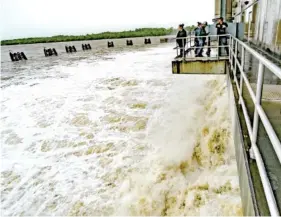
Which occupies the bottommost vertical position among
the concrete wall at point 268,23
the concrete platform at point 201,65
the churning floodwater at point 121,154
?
the churning floodwater at point 121,154

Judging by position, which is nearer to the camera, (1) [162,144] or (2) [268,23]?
(1) [162,144]

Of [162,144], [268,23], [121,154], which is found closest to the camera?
[121,154]

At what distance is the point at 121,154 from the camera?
634 centimetres

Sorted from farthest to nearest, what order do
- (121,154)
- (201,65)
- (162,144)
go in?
(201,65) → (162,144) → (121,154)

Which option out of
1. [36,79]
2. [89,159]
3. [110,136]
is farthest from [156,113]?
[36,79]

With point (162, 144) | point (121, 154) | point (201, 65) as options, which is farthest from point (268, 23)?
point (121, 154)

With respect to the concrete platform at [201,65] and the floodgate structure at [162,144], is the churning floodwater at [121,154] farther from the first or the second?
the concrete platform at [201,65]

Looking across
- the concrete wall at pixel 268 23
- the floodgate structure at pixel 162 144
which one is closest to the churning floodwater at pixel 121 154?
the floodgate structure at pixel 162 144

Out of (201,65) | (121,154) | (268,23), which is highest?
(268,23)

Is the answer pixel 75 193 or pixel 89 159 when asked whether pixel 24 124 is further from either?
pixel 75 193

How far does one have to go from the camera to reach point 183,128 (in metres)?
7.42

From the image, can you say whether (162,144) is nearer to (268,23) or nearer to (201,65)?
(201,65)

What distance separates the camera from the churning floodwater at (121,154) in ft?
15.1

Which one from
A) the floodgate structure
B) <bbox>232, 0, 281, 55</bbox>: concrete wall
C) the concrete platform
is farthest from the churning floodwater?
<bbox>232, 0, 281, 55</bbox>: concrete wall
